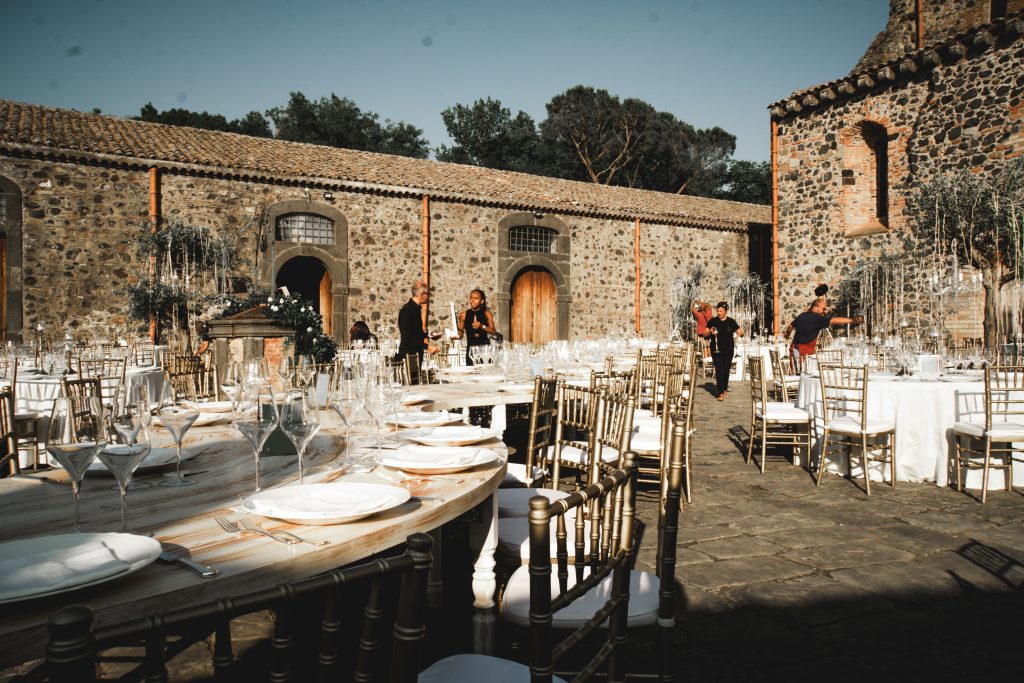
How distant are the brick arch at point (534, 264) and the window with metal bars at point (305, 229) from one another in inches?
158

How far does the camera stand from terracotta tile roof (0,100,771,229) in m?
12.2

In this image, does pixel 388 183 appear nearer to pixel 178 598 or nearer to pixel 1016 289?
pixel 1016 289

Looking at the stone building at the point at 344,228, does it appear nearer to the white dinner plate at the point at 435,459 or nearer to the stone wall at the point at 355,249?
the stone wall at the point at 355,249

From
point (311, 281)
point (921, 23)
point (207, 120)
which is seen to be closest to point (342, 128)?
point (207, 120)

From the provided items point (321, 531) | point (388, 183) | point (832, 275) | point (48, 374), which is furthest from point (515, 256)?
point (321, 531)

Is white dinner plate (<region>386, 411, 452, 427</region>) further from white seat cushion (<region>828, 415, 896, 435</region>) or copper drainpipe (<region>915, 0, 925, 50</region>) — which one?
copper drainpipe (<region>915, 0, 925, 50</region>)

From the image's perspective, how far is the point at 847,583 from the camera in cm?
349

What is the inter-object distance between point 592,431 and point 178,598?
89.4 inches

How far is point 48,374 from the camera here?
6.86 meters

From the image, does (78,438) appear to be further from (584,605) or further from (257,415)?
(584,605)

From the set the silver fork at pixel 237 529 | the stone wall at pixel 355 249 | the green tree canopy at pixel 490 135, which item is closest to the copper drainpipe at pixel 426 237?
the stone wall at pixel 355 249

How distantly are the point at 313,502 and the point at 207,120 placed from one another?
33.9m

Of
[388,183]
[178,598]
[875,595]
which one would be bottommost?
[875,595]

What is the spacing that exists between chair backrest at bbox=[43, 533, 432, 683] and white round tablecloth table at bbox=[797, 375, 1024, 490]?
19.1 feet
